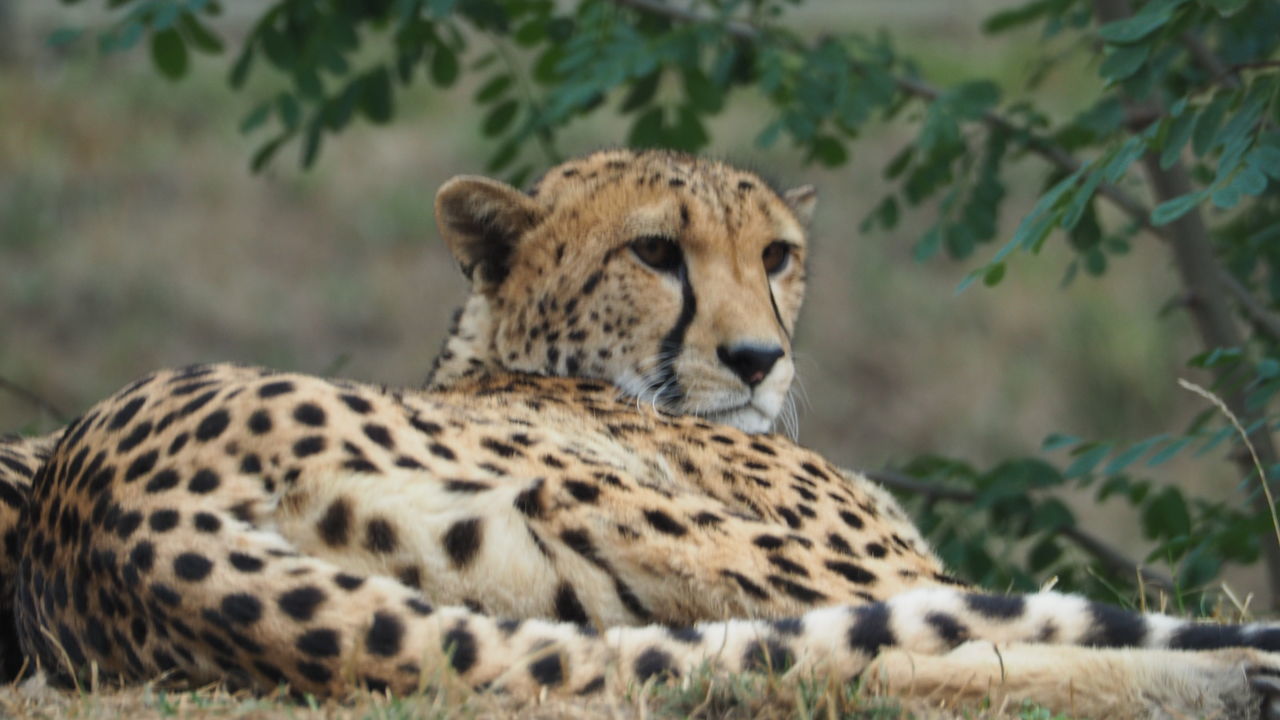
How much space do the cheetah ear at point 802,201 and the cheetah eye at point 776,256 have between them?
22 cm

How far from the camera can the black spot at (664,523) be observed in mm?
1971

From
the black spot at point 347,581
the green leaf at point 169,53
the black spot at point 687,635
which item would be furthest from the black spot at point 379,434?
the green leaf at point 169,53

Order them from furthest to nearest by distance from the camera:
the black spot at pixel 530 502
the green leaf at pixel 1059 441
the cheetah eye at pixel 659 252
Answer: the green leaf at pixel 1059 441, the cheetah eye at pixel 659 252, the black spot at pixel 530 502

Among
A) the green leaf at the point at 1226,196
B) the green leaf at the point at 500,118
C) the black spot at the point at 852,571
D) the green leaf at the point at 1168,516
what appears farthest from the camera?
the green leaf at the point at 500,118

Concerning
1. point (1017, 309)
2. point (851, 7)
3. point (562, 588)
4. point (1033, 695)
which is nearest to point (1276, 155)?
point (1033, 695)

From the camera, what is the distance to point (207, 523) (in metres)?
1.84

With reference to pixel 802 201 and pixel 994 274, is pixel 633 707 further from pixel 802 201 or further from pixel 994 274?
pixel 802 201

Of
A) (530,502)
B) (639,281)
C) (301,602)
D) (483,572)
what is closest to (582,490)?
(530,502)

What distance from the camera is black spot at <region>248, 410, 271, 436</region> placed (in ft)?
6.38

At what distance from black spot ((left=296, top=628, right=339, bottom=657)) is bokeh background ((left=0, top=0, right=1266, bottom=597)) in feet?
23.0

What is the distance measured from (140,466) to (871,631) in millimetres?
943

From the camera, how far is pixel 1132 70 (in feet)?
8.72

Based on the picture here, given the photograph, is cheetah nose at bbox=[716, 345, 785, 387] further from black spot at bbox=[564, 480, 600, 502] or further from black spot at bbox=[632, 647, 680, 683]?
black spot at bbox=[632, 647, 680, 683]

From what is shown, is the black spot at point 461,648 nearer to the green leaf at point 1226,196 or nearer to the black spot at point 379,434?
the black spot at point 379,434
